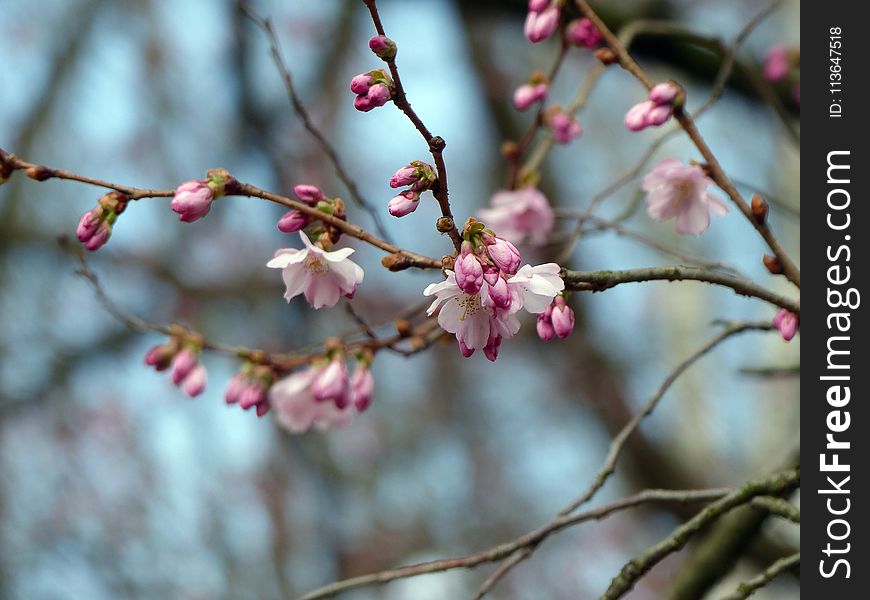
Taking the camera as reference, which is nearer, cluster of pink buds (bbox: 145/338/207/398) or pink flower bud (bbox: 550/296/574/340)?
pink flower bud (bbox: 550/296/574/340)

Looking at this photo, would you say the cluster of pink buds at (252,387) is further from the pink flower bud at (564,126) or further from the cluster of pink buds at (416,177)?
the pink flower bud at (564,126)

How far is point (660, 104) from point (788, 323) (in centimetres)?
34

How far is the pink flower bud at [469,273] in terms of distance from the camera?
0.85 m

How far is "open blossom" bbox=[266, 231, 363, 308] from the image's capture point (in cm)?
110

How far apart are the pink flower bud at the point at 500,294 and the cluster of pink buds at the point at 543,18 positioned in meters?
0.67

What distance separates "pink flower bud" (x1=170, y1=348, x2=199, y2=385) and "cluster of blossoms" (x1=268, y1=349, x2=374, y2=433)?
0.48 feet

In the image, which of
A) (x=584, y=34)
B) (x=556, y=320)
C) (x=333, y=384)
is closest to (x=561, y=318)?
(x=556, y=320)

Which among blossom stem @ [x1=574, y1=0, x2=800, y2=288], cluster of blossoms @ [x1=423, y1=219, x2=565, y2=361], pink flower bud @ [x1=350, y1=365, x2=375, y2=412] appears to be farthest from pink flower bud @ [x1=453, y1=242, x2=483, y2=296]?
pink flower bud @ [x1=350, y1=365, x2=375, y2=412]

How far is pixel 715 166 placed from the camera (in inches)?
46.1

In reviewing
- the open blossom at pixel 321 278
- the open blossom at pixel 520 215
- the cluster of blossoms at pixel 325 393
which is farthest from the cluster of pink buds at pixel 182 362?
the open blossom at pixel 520 215

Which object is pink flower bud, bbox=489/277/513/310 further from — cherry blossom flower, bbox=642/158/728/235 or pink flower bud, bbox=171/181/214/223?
cherry blossom flower, bbox=642/158/728/235

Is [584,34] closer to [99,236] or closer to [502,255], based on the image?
[502,255]

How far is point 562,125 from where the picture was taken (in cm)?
167
